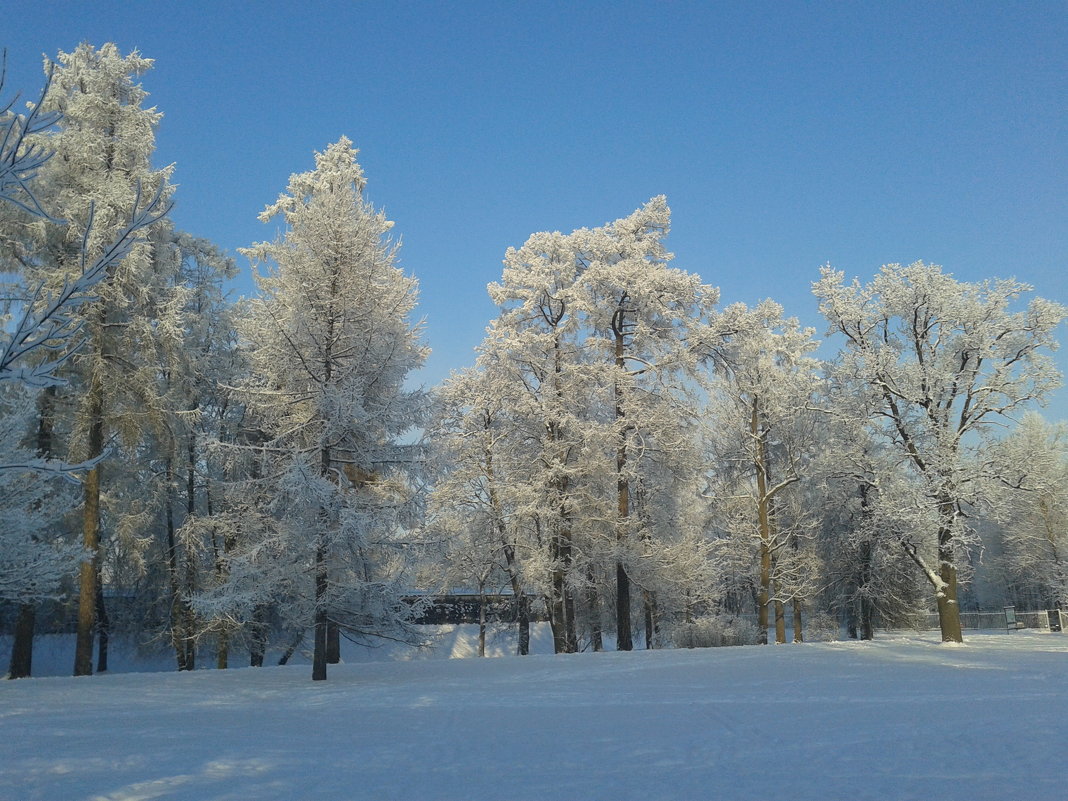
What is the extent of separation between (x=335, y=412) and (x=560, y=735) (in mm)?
8414

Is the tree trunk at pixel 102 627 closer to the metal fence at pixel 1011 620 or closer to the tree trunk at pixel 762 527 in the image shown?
the tree trunk at pixel 762 527

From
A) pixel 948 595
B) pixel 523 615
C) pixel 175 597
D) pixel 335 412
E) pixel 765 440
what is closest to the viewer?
pixel 335 412

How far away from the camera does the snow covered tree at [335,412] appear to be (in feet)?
51.1

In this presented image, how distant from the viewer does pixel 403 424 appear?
17406mm

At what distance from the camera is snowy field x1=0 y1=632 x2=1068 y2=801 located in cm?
707

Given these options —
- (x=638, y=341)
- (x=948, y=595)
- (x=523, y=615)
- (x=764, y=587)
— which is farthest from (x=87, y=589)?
(x=948, y=595)

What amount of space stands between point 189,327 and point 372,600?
43.1 ft

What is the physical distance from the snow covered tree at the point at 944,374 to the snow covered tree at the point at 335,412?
14.1m

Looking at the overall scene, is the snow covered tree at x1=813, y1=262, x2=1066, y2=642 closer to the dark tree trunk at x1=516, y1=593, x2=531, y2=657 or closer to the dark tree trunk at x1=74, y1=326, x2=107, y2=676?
the dark tree trunk at x1=516, y1=593, x2=531, y2=657

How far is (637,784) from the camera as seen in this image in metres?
7.11

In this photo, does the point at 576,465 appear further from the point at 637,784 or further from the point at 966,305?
the point at 637,784

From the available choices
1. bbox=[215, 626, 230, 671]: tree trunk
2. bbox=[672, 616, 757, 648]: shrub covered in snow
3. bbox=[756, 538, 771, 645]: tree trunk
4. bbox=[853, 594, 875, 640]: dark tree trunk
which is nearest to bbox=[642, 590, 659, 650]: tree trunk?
bbox=[672, 616, 757, 648]: shrub covered in snow

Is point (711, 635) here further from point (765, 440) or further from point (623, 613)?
point (765, 440)

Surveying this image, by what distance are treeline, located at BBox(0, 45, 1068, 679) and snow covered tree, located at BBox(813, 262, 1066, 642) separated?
85mm
